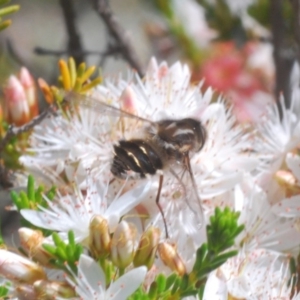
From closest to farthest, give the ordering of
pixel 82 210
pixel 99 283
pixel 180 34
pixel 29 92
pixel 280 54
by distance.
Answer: pixel 99 283 → pixel 82 210 → pixel 29 92 → pixel 280 54 → pixel 180 34

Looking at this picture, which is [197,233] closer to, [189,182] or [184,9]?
[189,182]

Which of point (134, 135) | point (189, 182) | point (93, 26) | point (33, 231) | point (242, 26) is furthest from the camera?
point (93, 26)

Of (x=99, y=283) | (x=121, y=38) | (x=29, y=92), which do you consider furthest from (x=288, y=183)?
(x=121, y=38)

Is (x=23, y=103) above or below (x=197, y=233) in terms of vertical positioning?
above

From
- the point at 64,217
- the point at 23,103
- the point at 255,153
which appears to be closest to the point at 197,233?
the point at 64,217

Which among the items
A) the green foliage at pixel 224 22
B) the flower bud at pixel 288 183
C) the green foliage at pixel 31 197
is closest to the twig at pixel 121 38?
the green foliage at pixel 224 22

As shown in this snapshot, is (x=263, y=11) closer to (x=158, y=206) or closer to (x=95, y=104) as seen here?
(x=95, y=104)

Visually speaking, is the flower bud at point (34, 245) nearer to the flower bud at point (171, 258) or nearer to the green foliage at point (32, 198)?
the green foliage at point (32, 198)
